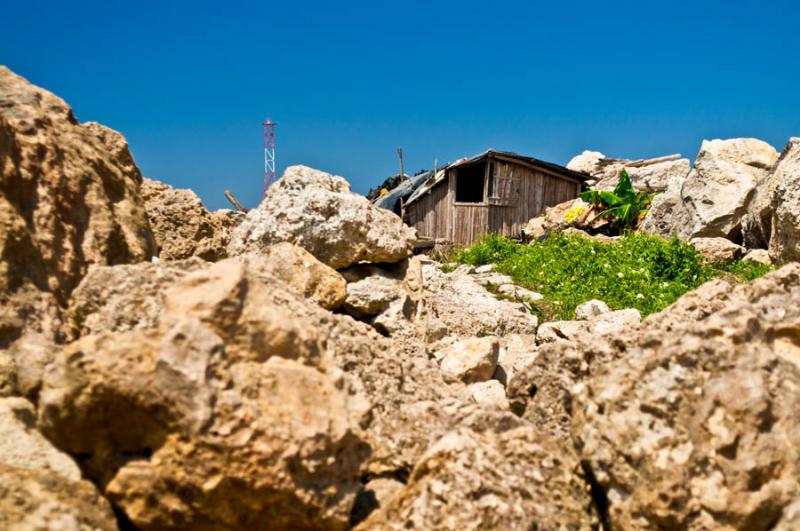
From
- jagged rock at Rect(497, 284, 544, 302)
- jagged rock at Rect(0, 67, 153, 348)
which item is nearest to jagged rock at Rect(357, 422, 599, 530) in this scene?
jagged rock at Rect(0, 67, 153, 348)

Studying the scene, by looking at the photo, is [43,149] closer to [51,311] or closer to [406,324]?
[51,311]

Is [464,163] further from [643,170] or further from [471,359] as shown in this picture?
[471,359]

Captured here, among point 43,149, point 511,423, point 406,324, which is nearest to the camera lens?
point 511,423

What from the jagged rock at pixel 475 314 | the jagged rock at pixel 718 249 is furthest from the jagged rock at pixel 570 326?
the jagged rock at pixel 718 249

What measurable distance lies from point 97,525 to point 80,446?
318mm

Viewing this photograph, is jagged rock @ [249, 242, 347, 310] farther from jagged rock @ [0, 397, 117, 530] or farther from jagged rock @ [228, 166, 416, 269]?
jagged rock @ [0, 397, 117, 530]

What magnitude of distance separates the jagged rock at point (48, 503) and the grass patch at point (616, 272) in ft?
28.3

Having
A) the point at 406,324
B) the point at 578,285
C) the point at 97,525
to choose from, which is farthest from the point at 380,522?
the point at 578,285

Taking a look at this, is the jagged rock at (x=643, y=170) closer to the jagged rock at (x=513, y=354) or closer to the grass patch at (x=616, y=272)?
the grass patch at (x=616, y=272)

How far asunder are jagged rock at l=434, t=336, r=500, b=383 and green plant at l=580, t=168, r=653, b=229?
1545 cm

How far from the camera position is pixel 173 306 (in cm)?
231

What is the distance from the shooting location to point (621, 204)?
20203mm

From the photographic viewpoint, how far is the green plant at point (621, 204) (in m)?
19.8

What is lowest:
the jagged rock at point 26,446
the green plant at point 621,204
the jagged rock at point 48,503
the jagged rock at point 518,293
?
the jagged rock at point 48,503
